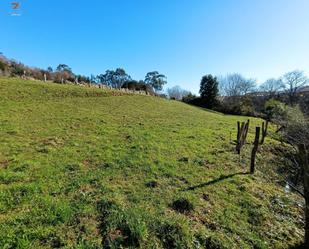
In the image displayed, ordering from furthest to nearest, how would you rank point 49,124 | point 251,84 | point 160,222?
point 251,84 < point 49,124 < point 160,222

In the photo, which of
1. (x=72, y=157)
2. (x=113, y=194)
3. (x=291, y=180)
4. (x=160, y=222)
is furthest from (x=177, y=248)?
(x=291, y=180)

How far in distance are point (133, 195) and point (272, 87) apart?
73897 millimetres

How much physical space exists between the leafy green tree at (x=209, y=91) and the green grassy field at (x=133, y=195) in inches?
1535

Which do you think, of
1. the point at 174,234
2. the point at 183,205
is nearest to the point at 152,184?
the point at 183,205

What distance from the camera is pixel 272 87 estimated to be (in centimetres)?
6600

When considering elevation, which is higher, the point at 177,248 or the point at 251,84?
the point at 251,84

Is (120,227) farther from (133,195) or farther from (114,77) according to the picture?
(114,77)

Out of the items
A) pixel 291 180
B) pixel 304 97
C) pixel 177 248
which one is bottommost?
pixel 291 180

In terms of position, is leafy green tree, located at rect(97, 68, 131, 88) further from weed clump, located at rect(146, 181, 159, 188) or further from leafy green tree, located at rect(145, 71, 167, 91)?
weed clump, located at rect(146, 181, 159, 188)

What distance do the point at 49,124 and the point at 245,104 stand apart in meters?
45.0

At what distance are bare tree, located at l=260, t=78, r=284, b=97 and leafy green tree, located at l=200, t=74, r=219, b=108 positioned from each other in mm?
23794

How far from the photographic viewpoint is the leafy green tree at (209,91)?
48219mm

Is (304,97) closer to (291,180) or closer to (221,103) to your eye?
(221,103)

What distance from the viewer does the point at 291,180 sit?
9.28 meters
